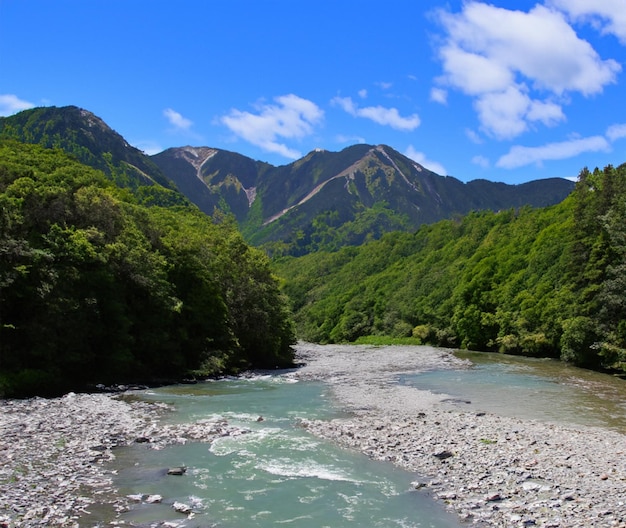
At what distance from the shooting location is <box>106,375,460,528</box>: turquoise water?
1555 centimetres

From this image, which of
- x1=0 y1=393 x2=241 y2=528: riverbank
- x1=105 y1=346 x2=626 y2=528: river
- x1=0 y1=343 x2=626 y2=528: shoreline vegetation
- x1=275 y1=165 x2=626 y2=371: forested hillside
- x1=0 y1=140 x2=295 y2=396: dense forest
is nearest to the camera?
x1=0 y1=393 x2=241 y2=528: riverbank

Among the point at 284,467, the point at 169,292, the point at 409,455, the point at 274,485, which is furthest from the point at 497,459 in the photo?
the point at 169,292

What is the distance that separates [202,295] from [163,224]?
15469 mm

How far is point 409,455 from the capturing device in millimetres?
21859

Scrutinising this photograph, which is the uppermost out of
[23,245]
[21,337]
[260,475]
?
[23,245]

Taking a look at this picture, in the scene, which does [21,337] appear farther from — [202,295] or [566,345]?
[566,345]

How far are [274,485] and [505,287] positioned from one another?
84256mm

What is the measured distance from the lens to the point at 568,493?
16.6 metres

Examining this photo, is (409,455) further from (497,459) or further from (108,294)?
(108,294)

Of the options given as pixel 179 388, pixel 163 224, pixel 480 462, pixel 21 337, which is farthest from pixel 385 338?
pixel 480 462

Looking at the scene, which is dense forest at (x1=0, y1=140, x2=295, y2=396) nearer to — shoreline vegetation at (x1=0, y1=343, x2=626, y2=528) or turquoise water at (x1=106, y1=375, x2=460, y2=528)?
shoreline vegetation at (x1=0, y1=343, x2=626, y2=528)

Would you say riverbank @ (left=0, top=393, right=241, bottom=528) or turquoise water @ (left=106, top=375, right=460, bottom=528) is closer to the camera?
riverbank @ (left=0, top=393, right=241, bottom=528)

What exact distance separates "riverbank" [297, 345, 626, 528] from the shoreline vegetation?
0.04m

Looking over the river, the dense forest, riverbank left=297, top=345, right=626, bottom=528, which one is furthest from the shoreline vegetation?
the dense forest
